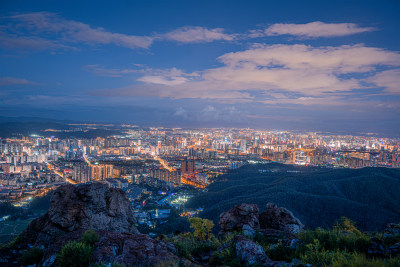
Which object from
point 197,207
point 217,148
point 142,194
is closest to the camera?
point 197,207

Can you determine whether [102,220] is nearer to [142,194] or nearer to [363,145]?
[142,194]

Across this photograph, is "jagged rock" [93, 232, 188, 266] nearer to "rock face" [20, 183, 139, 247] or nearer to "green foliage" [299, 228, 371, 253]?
"rock face" [20, 183, 139, 247]

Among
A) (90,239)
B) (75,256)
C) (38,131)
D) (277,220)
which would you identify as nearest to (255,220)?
(277,220)

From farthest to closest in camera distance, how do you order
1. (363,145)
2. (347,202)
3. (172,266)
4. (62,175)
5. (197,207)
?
1. (363,145)
2. (62,175)
3. (197,207)
4. (347,202)
5. (172,266)

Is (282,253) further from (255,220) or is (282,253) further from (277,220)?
(277,220)

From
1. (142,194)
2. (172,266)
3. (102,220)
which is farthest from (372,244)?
(142,194)

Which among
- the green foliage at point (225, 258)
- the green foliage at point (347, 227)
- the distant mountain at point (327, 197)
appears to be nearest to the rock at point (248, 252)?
the green foliage at point (225, 258)

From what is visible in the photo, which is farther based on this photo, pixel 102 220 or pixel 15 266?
pixel 102 220
